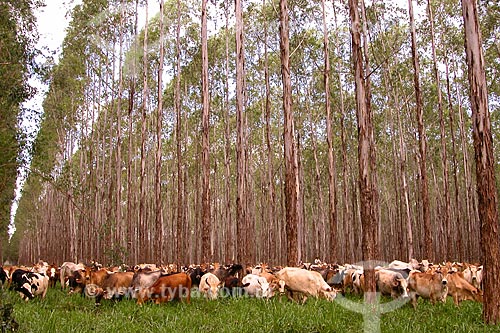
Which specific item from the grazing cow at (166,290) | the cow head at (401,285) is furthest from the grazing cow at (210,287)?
the cow head at (401,285)

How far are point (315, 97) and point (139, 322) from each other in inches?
954

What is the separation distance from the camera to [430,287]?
872 cm

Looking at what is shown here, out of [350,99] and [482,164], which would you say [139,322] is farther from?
[350,99]

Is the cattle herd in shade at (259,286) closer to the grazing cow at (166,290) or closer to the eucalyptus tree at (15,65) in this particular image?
the grazing cow at (166,290)

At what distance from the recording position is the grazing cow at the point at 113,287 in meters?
9.39

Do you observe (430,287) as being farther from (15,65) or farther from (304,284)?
(15,65)

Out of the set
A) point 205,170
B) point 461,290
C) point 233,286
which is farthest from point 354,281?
point 205,170

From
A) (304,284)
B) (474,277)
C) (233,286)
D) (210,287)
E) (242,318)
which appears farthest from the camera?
(474,277)

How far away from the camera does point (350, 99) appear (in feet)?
91.2

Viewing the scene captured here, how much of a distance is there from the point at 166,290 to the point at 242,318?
109 inches

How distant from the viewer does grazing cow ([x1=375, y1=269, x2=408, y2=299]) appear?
892 centimetres

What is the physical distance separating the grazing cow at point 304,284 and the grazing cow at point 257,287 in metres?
0.35

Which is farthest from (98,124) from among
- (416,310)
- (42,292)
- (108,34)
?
(416,310)

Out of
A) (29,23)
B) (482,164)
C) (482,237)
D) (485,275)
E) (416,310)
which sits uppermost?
(29,23)
